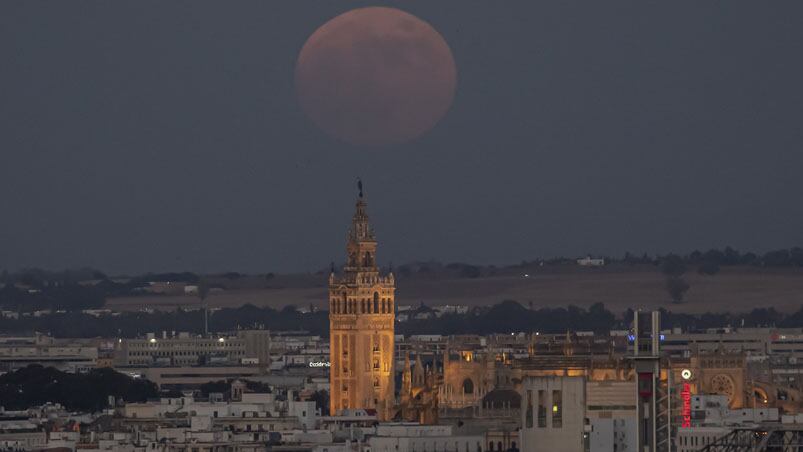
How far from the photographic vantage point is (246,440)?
146500 mm

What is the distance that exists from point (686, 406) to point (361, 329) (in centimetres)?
3446

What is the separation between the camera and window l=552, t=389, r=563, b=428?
105375 millimetres

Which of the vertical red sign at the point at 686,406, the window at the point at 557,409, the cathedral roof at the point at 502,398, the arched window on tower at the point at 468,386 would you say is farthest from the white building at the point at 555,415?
the arched window on tower at the point at 468,386

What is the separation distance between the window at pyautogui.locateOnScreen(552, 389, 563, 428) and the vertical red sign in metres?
24.0

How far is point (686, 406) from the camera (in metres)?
138

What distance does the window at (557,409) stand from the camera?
346 feet

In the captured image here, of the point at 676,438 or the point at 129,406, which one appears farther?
the point at 129,406

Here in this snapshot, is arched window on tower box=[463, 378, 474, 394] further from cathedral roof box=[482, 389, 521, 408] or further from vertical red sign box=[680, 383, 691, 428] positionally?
vertical red sign box=[680, 383, 691, 428]

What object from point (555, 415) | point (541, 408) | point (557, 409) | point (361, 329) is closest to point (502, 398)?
point (361, 329)

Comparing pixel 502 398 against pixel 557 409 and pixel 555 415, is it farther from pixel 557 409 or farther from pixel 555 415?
pixel 555 415

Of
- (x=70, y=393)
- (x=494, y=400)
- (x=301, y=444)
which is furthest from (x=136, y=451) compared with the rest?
(x=70, y=393)

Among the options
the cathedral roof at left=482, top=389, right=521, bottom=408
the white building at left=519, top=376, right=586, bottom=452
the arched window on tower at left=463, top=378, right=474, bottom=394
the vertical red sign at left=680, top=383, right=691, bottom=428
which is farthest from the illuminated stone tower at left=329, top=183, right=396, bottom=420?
the white building at left=519, top=376, right=586, bottom=452

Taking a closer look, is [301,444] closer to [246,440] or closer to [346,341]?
[246,440]

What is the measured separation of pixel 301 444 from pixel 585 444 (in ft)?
125
